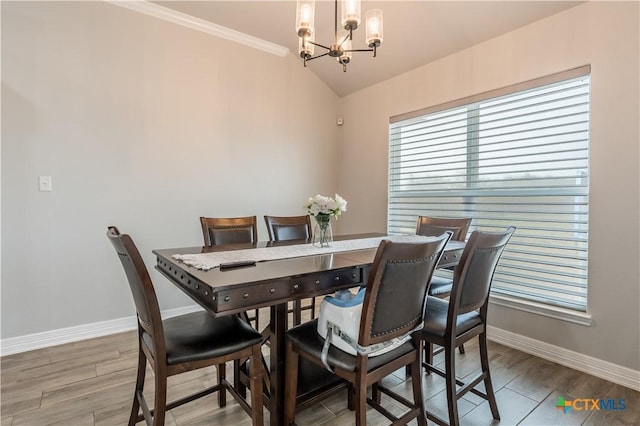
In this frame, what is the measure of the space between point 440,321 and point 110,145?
2906mm

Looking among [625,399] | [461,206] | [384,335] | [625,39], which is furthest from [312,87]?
[625,399]

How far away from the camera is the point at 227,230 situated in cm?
239

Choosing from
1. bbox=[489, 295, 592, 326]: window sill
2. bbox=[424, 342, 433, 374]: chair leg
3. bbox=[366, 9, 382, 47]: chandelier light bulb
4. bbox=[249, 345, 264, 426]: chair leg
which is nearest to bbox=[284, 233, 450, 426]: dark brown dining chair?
bbox=[249, 345, 264, 426]: chair leg

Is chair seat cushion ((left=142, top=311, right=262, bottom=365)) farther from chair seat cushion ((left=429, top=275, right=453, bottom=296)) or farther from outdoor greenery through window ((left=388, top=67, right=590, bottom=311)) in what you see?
outdoor greenery through window ((left=388, top=67, right=590, bottom=311))

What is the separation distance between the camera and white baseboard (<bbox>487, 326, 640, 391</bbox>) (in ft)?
6.78

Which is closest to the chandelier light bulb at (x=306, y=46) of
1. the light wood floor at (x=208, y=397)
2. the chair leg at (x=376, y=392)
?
the chair leg at (x=376, y=392)

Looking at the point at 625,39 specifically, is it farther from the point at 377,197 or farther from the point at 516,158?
the point at 377,197

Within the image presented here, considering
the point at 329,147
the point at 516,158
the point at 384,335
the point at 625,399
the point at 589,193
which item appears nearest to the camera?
the point at 384,335

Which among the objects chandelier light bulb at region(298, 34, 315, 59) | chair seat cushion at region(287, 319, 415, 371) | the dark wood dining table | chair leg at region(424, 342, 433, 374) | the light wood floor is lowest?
the light wood floor

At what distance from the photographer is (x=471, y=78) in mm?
2912

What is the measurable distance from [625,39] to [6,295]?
4.70 metres

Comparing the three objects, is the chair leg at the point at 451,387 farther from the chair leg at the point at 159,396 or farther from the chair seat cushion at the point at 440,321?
the chair leg at the point at 159,396

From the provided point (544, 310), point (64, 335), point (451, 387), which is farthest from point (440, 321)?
point (64, 335)

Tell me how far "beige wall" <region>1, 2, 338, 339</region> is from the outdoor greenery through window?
75.5 inches
